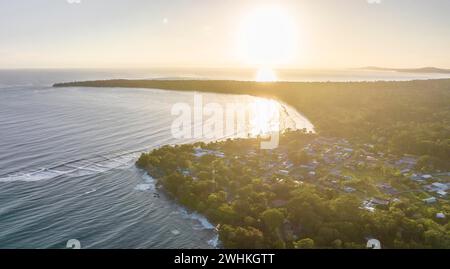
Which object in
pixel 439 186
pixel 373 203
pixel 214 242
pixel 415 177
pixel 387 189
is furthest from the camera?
pixel 415 177

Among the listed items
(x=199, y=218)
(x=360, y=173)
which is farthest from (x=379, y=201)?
(x=199, y=218)

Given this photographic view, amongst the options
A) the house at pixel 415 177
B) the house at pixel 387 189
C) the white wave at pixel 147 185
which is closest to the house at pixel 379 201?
the house at pixel 387 189

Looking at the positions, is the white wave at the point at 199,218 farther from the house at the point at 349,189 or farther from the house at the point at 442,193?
the house at the point at 442,193

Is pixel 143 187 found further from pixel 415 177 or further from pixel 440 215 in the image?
pixel 415 177

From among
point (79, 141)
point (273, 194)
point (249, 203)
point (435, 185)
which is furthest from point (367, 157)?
point (79, 141)

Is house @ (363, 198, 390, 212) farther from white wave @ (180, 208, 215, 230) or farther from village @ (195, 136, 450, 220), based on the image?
white wave @ (180, 208, 215, 230)

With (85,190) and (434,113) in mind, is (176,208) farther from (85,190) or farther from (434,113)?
(434,113)

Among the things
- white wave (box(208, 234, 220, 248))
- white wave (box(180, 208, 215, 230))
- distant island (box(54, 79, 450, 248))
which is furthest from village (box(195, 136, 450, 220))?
white wave (box(208, 234, 220, 248))

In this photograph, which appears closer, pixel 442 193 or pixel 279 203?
pixel 279 203

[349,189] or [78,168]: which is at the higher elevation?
[78,168]

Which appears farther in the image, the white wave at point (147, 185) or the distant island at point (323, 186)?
the white wave at point (147, 185)

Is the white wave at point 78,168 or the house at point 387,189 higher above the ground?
the white wave at point 78,168
